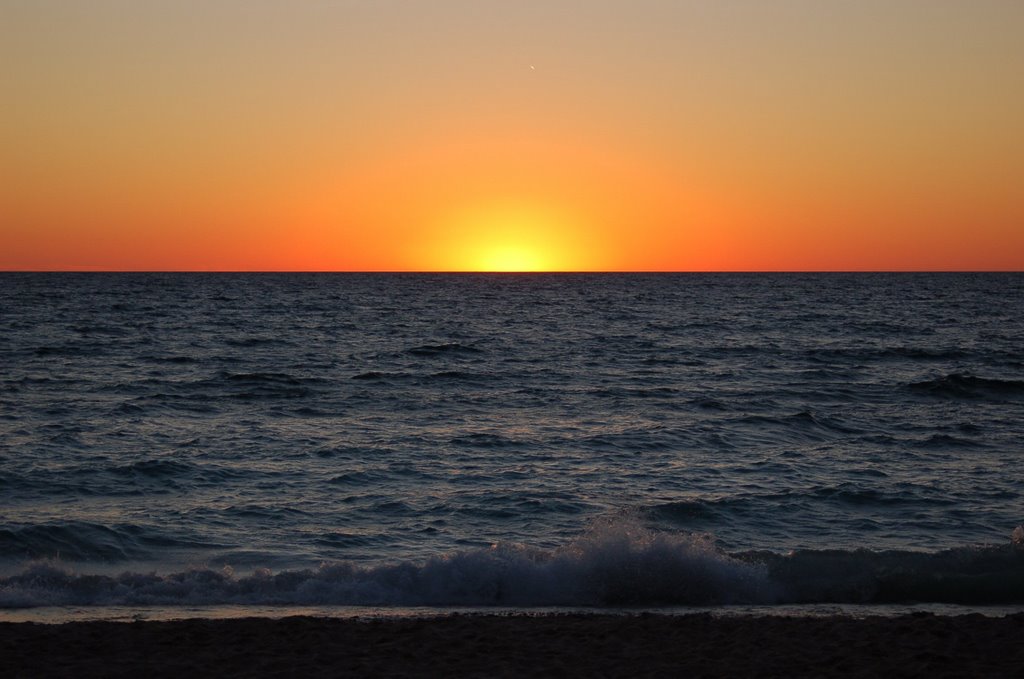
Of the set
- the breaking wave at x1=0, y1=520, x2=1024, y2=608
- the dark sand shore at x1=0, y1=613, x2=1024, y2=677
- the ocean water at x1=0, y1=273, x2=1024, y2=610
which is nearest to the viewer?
the dark sand shore at x1=0, y1=613, x2=1024, y2=677

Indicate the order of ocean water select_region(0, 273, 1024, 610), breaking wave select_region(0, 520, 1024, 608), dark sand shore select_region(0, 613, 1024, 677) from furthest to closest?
ocean water select_region(0, 273, 1024, 610)
breaking wave select_region(0, 520, 1024, 608)
dark sand shore select_region(0, 613, 1024, 677)

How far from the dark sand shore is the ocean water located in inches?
54.4

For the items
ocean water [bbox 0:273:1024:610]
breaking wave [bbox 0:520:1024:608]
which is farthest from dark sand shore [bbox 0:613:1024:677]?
ocean water [bbox 0:273:1024:610]

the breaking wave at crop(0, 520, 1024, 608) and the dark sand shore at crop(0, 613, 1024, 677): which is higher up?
the dark sand shore at crop(0, 613, 1024, 677)

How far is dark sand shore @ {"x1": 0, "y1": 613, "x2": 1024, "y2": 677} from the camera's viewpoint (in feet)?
26.4

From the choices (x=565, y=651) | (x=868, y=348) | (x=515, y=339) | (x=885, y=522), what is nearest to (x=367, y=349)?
(x=515, y=339)

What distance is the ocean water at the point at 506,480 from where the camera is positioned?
1105 centimetres

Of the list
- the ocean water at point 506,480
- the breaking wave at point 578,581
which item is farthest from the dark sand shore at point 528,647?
the ocean water at point 506,480

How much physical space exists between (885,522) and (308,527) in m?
8.07

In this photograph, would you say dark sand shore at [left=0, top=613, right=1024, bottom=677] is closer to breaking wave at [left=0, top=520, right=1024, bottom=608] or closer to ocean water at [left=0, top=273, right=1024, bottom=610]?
breaking wave at [left=0, top=520, right=1024, bottom=608]

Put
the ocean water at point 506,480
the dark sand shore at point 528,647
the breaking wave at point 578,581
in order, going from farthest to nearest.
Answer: the ocean water at point 506,480
the breaking wave at point 578,581
the dark sand shore at point 528,647

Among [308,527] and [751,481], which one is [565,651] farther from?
[751,481]

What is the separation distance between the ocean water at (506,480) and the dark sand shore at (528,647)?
4.53 ft

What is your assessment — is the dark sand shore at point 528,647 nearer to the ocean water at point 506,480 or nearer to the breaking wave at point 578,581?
the breaking wave at point 578,581
